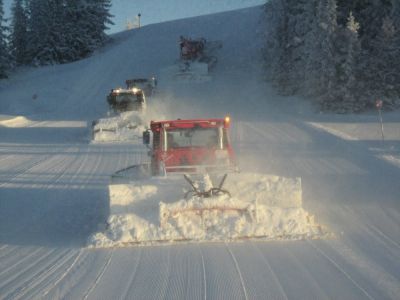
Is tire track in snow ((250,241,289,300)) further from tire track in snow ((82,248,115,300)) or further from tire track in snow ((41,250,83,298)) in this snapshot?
tire track in snow ((41,250,83,298))

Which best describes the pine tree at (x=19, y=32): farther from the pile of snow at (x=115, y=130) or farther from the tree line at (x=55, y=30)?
the pile of snow at (x=115, y=130)

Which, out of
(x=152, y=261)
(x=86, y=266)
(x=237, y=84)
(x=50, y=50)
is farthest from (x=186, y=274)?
(x=50, y=50)

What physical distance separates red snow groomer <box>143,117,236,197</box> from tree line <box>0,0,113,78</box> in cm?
5567

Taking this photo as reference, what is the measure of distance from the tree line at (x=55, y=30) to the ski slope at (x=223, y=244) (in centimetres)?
2658

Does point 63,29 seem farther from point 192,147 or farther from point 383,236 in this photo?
point 383,236

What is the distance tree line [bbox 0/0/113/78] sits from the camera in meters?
63.1

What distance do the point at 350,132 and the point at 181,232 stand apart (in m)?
17.5

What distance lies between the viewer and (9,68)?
57406 mm

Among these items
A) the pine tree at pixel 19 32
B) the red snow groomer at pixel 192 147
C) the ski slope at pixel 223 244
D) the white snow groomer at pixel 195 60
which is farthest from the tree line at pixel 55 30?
the red snow groomer at pixel 192 147

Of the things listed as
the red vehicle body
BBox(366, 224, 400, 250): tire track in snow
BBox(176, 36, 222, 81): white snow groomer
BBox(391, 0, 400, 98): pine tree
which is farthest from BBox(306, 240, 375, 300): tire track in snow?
BBox(176, 36, 222, 81): white snow groomer

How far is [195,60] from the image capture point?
46.5m

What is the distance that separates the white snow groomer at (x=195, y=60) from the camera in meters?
43.8

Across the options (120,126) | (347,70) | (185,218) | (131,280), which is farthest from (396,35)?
(131,280)

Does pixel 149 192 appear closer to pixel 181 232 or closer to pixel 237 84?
pixel 181 232
